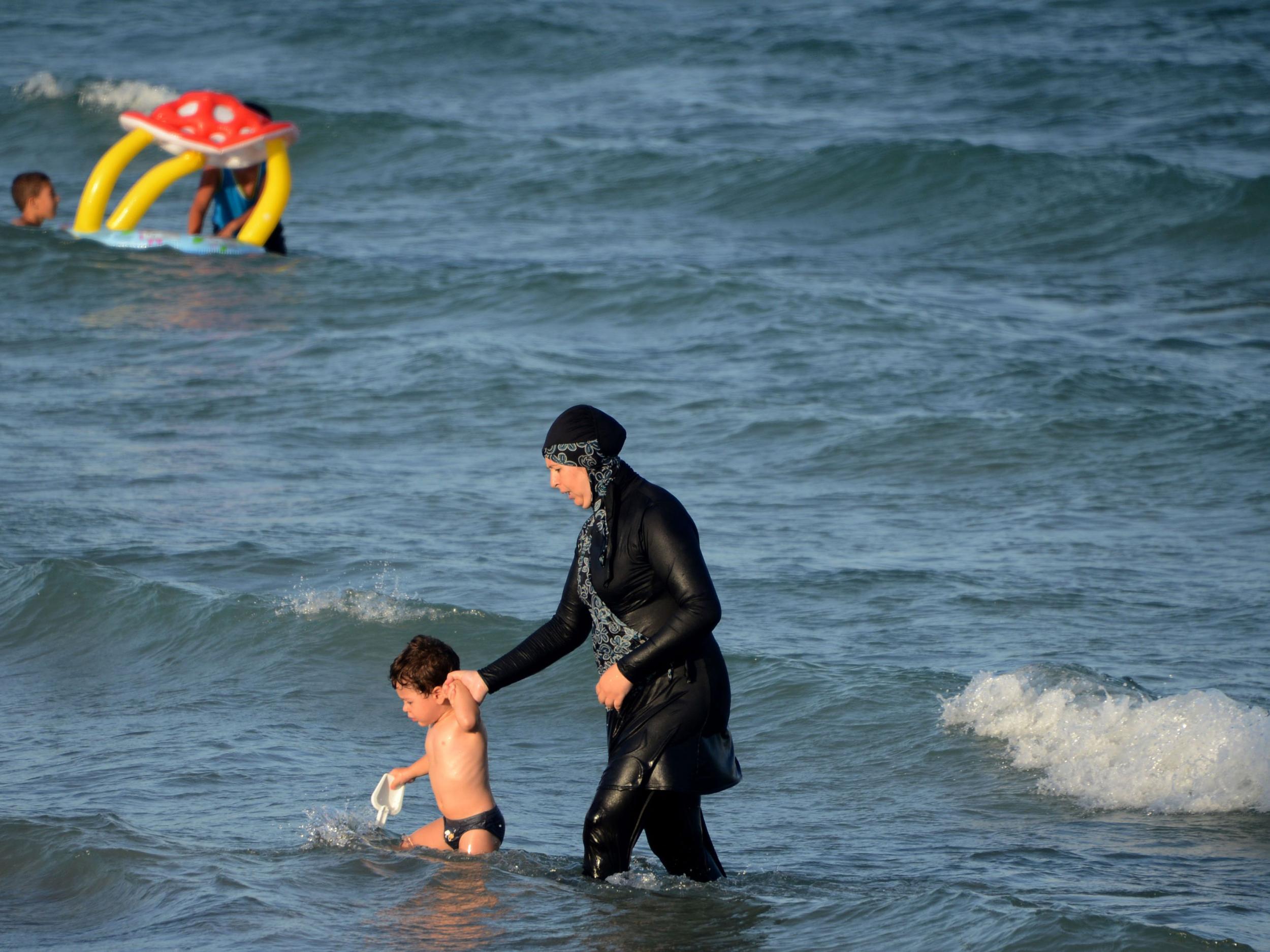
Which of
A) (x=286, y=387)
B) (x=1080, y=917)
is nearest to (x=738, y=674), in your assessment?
(x=1080, y=917)

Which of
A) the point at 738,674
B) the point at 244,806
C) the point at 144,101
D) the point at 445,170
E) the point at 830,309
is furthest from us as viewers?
the point at 144,101

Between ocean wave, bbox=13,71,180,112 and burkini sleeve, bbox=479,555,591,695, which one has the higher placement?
ocean wave, bbox=13,71,180,112

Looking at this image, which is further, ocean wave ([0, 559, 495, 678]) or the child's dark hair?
ocean wave ([0, 559, 495, 678])

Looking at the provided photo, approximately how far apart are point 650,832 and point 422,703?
0.81m

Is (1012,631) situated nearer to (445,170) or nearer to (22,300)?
(22,300)

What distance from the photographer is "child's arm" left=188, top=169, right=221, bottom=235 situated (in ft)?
55.6

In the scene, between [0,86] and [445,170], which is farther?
[0,86]

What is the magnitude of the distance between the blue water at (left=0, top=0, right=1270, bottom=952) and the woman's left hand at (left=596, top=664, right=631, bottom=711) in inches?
28.4

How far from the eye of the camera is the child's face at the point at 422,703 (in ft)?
16.8

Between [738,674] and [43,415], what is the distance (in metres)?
6.53

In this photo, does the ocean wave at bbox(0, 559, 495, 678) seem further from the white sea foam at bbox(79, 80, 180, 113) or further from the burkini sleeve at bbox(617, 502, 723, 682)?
the white sea foam at bbox(79, 80, 180, 113)

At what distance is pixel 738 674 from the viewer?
7.80 metres

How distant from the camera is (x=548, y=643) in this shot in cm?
498

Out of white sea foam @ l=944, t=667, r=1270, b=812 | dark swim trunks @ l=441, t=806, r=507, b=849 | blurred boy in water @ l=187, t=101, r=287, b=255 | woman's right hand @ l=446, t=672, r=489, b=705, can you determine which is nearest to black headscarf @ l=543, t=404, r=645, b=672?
woman's right hand @ l=446, t=672, r=489, b=705
